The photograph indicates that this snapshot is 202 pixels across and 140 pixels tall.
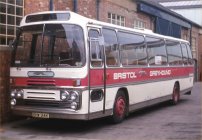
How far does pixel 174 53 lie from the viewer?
58.8 feet

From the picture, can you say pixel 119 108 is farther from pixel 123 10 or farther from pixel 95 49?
pixel 123 10

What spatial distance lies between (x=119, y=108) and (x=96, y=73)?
5.68 feet

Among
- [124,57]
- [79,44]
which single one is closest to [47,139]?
[79,44]

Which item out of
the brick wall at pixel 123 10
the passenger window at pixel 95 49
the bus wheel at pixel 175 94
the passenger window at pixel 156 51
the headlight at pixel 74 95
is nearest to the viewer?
the headlight at pixel 74 95

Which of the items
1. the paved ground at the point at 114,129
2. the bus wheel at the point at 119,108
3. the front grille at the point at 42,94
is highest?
the front grille at the point at 42,94

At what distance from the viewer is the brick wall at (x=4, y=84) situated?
11.8 metres

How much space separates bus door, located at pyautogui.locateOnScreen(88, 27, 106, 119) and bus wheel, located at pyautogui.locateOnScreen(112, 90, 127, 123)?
886 mm

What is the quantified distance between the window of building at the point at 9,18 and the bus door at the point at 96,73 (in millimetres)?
2947

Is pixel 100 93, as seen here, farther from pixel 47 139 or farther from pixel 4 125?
pixel 4 125

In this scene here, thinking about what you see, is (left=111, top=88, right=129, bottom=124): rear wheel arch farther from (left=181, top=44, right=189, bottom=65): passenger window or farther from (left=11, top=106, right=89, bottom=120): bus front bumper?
(left=181, top=44, right=189, bottom=65): passenger window

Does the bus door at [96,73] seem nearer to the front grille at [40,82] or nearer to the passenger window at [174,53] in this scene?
the front grille at [40,82]

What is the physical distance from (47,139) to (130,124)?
2982 millimetres

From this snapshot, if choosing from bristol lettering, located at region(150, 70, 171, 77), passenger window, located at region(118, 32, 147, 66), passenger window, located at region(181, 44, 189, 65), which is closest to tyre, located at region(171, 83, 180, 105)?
bristol lettering, located at region(150, 70, 171, 77)

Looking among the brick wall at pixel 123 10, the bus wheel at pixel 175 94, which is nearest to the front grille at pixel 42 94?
the bus wheel at pixel 175 94
